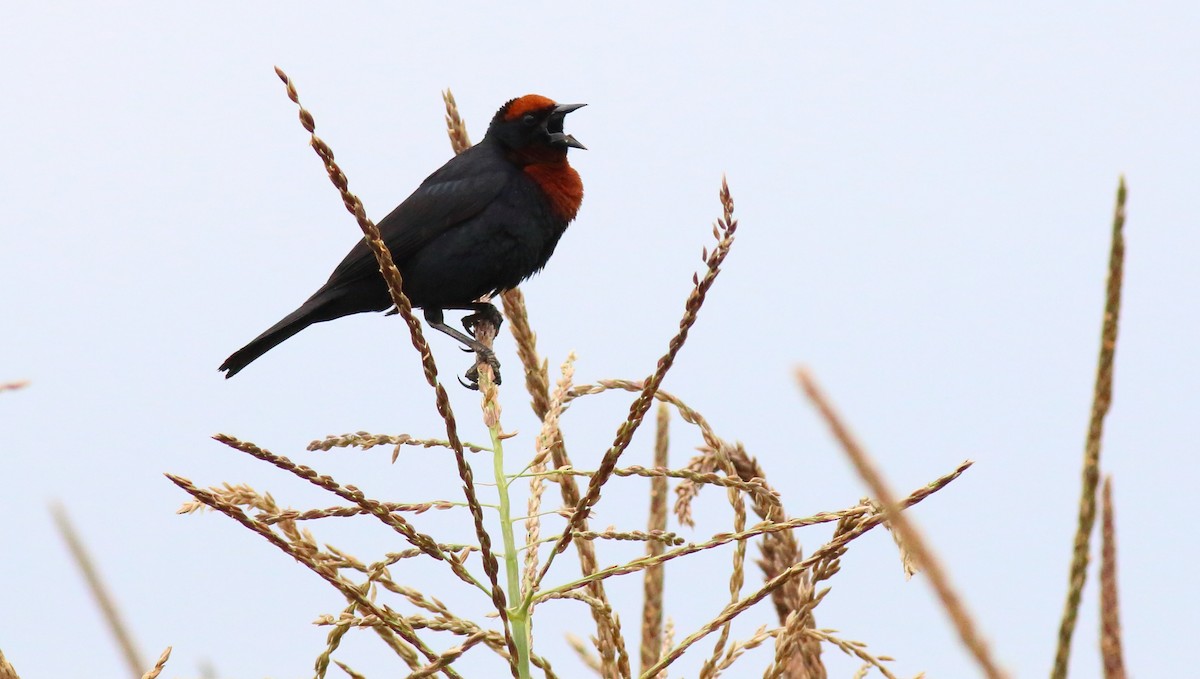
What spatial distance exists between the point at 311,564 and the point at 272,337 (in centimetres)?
386

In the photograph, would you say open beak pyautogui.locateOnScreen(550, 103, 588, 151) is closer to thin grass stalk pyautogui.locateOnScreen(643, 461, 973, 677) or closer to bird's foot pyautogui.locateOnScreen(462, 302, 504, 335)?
bird's foot pyautogui.locateOnScreen(462, 302, 504, 335)

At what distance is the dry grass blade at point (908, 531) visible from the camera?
71 centimetres

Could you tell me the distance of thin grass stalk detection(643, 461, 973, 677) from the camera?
1985 millimetres

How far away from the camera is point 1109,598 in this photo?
2.88 feet

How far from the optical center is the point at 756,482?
2.42 metres

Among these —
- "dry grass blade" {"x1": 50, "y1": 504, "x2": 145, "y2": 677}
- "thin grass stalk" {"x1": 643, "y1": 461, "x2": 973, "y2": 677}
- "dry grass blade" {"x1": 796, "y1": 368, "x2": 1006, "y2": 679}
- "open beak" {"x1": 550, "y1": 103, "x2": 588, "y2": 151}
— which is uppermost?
"open beak" {"x1": 550, "y1": 103, "x2": 588, "y2": 151}

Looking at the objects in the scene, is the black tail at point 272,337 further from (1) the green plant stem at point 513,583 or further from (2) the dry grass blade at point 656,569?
(1) the green plant stem at point 513,583

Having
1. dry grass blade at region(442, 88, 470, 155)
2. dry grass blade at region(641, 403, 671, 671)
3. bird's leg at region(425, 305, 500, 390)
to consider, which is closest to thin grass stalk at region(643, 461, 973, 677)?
dry grass blade at region(641, 403, 671, 671)

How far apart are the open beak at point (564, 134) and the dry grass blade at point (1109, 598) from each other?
5070 mm

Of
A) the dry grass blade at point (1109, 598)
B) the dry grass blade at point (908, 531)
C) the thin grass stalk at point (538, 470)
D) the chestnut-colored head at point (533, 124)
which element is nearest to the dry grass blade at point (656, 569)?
the thin grass stalk at point (538, 470)

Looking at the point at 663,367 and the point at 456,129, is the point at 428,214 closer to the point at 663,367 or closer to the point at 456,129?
the point at 456,129

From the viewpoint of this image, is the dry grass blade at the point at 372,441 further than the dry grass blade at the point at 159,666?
Yes

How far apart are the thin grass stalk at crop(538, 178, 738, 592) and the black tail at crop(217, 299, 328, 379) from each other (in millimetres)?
3837

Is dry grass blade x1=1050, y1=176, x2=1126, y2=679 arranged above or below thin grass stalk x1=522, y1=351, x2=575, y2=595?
below
